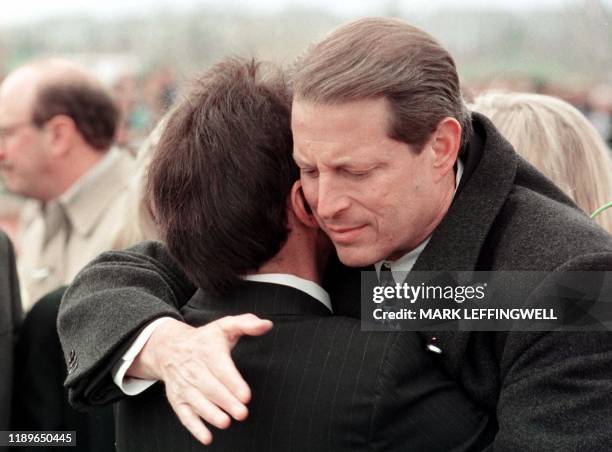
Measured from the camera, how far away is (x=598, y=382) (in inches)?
Answer: 64.8

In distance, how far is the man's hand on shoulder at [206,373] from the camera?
1549mm

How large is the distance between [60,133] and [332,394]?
3.17m

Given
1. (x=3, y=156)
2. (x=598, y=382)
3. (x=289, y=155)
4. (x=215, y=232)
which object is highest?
(x=289, y=155)

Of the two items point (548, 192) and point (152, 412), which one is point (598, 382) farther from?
point (152, 412)

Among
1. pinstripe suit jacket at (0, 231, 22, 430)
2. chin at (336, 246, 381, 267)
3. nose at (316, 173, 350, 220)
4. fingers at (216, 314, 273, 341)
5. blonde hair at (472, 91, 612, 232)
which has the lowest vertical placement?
pinstripe suit jacket at (0, 231, 22, 430)

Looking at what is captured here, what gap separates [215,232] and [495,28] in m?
11.9

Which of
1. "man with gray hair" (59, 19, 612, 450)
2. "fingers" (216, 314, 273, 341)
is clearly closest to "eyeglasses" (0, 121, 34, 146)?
"man with gray hair" (59, 19, 612, 450)

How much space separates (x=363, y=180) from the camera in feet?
6.15

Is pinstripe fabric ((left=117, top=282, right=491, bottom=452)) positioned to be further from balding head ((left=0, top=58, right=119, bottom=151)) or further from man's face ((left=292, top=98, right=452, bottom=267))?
balding head ((left=0, top=58, right=119, bottom=151))

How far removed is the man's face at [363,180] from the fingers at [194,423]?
483 mm

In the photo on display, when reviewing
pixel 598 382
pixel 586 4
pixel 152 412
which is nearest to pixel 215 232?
pixel 152 412

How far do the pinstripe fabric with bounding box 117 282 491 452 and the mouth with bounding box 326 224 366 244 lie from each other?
0.14 meters

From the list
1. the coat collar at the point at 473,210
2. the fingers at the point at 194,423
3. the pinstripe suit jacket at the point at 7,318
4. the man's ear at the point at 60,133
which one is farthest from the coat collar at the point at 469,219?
the man's ear at the point at 60,133

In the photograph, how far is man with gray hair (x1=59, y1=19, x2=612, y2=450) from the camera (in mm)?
1670
